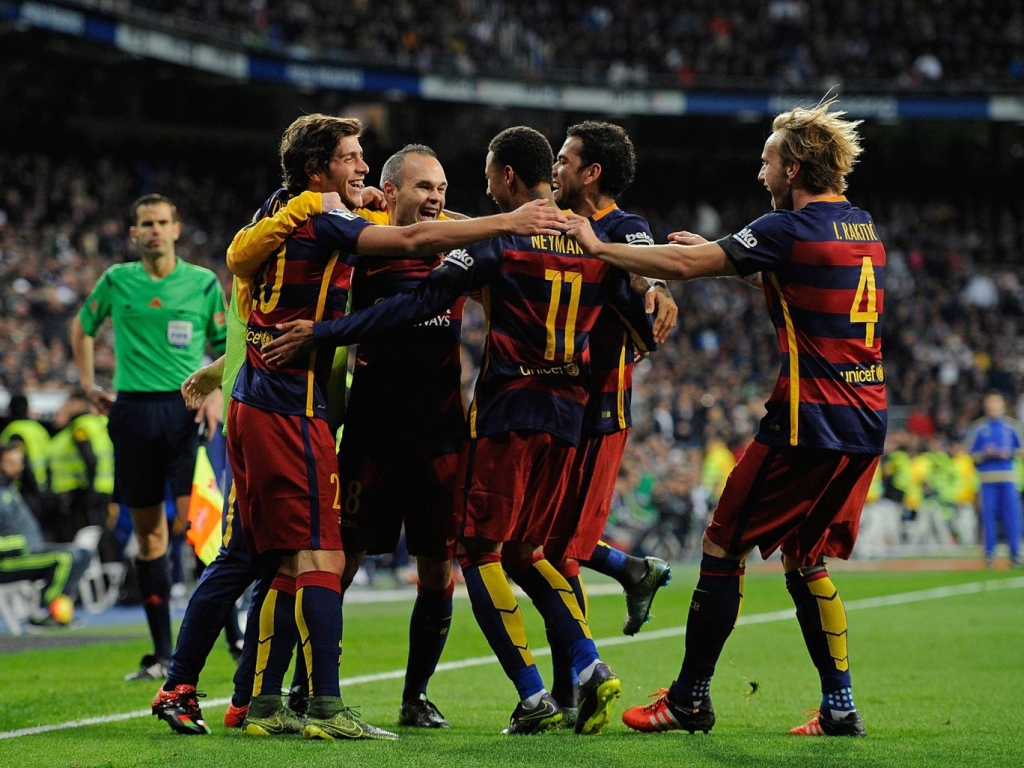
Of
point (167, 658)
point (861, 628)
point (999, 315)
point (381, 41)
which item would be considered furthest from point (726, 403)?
point (167, 658)

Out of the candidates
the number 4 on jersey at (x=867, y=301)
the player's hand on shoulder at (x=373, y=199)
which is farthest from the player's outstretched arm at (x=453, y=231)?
the number 4 on jersey at (x=867, y=301)

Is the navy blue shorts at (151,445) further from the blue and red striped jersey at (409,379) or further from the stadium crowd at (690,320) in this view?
the stadium crowd at (690,320)

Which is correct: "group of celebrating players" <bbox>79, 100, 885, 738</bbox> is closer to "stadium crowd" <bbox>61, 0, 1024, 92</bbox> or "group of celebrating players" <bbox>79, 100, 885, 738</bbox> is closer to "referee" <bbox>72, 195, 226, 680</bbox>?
"referee" <bbox>72, 195, 226, 680</bbox>

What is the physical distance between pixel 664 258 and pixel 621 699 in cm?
261

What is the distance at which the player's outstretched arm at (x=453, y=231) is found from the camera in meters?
5.16

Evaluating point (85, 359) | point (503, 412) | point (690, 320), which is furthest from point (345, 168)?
point (690, 320)

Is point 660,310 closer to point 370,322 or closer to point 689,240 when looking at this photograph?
point 689,240

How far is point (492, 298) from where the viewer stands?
221 inches

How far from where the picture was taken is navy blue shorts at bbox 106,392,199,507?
805cm

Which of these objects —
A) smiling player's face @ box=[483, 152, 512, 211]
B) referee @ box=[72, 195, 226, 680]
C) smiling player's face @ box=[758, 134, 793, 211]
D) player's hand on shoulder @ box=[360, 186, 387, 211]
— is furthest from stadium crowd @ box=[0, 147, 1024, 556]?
smiling player's face @ box=[758, 134, 793, 211]

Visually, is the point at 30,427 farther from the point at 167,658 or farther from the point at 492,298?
the point at 492,298

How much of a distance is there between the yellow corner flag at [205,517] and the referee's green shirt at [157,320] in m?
0.79

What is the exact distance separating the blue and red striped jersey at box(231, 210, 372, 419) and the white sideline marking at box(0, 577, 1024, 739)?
5.85 feet

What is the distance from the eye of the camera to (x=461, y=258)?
215 inches
